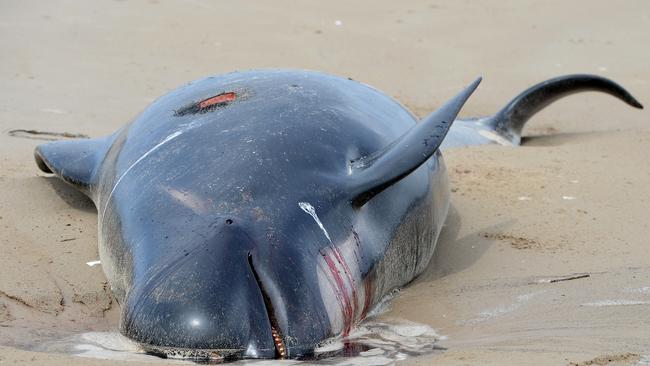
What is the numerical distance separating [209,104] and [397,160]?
87 centimetres

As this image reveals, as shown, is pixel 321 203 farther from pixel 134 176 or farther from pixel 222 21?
pixel 222 21

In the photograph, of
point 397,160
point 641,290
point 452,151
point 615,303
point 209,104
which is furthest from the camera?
point 452,151

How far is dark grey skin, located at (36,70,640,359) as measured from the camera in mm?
3363

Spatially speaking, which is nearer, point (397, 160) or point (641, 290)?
point (397, 160)

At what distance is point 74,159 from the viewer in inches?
198

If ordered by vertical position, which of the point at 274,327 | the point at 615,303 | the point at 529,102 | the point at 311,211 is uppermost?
the point at 529,102

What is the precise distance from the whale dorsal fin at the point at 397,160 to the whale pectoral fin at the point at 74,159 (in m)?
1.36

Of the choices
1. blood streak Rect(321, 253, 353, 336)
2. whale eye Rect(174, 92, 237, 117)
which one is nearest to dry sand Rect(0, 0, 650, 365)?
blood streak Rect(321, 253, 353, 336)

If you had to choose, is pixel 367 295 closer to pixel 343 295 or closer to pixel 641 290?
pixel 343 295

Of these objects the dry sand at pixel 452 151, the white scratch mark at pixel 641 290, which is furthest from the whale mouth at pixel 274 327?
the white scratch mark at pixel 641 290

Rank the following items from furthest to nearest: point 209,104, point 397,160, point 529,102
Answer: point 529,102 < point 209,104 < point 397,160

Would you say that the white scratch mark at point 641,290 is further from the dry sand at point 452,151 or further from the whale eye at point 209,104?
the whale eye at point 209,104

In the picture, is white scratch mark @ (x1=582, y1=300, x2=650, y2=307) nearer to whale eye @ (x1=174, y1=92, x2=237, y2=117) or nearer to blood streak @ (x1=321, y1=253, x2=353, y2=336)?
blood streak @ (x1=321, y1=253, x2=353, y2=336)

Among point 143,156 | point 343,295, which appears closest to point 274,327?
point 343,295
